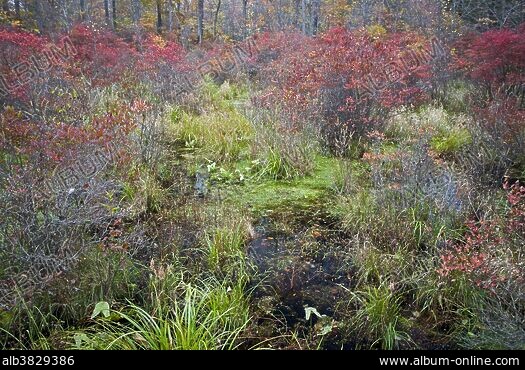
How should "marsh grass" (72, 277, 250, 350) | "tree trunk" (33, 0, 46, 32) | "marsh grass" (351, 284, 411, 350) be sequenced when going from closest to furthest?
"marsh grass" (72, 277, 250, 350) → "marsh grass" (351, 284, 411, 350) → "tree trunk" (33, 0, 46, 32)

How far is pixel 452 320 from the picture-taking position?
3.13 meters

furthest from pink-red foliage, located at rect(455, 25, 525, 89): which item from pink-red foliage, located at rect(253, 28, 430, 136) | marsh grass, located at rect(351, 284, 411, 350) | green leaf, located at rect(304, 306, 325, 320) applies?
green leaf, located at rect(304, 306, 325, 320)

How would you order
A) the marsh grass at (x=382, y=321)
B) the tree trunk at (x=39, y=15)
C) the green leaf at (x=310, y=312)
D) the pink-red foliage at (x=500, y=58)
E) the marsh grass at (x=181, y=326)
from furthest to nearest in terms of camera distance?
the tree trunk at (x=39, y=15), the pink-red foliage at (x=500, y=58), the green leaf at (x=310, y=312), the marsh grass at (x=382, y=321), the marsh grass at (x=181, y=326)

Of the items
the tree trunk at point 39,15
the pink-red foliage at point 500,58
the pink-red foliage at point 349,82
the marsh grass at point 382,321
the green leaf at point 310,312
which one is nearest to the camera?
the marsh grass at point 382,321

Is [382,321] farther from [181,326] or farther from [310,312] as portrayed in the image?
[181,326]

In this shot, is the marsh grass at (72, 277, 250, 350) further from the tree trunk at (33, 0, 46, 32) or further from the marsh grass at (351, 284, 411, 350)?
the tree trunk at (33, 0, 46, 32)

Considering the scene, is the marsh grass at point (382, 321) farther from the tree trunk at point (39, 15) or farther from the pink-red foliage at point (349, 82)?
the tree trunk at point (39, 15)

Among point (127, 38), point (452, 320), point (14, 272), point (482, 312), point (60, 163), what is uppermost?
point (127, 38)

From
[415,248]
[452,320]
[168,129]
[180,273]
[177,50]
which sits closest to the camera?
[452,320]

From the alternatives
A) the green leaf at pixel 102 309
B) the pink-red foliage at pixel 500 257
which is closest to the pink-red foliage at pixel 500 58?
the pink-red foliage at pixel 500 257

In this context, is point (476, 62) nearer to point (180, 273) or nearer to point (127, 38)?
point (180, 273)
